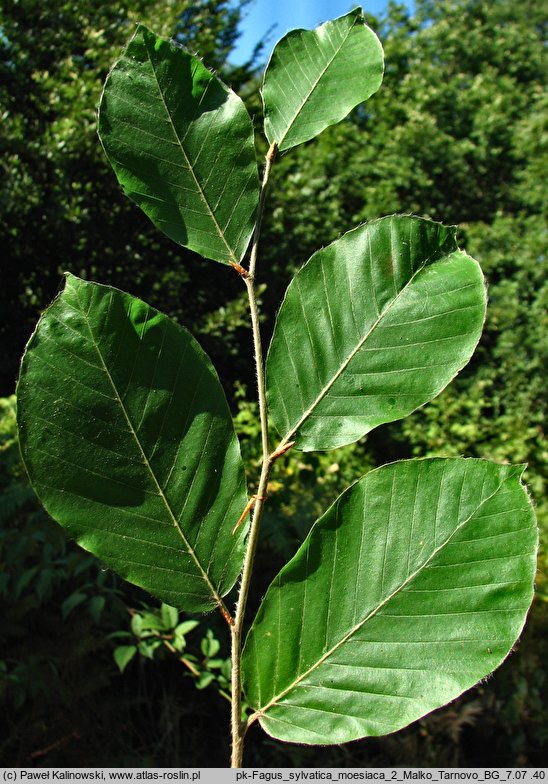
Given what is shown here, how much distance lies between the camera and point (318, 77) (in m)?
0.61

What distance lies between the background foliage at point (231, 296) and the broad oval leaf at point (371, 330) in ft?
5.55

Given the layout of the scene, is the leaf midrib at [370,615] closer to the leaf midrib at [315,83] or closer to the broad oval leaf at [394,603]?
the broad oval leaf at [394,603]

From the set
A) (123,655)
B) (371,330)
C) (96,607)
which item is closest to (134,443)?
(371,330)

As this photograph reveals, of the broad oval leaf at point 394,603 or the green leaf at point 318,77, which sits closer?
the broad oval leaf at point 394,603

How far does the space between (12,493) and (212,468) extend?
262 cm

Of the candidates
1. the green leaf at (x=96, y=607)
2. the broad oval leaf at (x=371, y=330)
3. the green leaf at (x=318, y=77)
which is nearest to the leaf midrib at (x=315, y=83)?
the green leaf at (x=318, y=77)

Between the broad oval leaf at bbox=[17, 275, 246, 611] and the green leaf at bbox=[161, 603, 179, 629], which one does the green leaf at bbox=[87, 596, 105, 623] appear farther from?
the broad oval leaf at bbox=[17, 275, 246, 611]

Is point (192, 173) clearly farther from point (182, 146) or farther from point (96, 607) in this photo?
point (96, 607)

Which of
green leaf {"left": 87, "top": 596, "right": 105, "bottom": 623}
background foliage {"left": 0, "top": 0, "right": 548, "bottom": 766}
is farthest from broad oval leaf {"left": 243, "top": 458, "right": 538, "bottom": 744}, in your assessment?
green leaf {"left": 87, "top": 596, "right": 105, "bottom": 623}

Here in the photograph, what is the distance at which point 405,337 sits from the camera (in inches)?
20.8

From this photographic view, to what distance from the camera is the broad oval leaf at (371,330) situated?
0.52 m

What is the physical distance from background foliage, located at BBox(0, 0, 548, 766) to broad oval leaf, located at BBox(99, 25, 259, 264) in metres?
1.61

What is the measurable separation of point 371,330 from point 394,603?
0.21 meters

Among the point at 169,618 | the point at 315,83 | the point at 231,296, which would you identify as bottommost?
the point at 231,296
